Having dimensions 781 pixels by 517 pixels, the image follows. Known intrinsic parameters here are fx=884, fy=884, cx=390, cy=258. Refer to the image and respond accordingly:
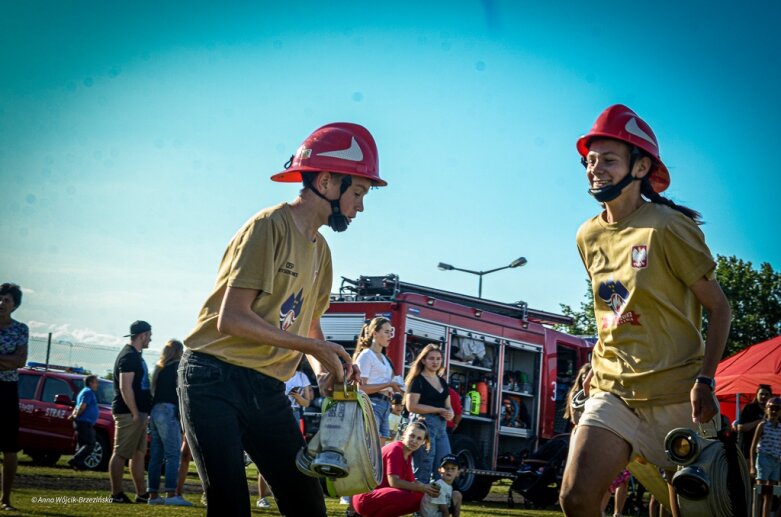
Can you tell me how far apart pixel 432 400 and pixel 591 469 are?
22.5 ft

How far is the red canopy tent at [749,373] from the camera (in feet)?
57.2

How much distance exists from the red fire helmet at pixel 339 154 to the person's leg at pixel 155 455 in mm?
7088

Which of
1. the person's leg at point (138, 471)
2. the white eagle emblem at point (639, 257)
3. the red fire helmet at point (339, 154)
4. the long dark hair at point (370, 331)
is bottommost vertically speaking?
the person's leg at point (138, 471)

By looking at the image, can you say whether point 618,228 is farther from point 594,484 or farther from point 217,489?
point 217,489

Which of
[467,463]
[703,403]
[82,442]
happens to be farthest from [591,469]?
[82,442]

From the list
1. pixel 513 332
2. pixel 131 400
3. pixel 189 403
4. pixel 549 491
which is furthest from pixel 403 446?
pixel 513 332

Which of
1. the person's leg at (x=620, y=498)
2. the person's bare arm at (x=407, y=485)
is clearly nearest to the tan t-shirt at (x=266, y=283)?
the person's bare arm at (x=407, y=485)

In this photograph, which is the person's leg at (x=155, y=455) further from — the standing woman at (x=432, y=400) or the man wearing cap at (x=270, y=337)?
the man wearing cap at (x=270, y=337)

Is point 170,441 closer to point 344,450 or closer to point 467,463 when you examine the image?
point 467,463

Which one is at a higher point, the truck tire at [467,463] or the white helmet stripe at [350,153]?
the white helmet stripe at [350,153]

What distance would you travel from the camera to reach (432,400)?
11.0 metres

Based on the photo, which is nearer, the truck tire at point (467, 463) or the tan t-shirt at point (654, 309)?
the tan t-shirt at point (654, 309)

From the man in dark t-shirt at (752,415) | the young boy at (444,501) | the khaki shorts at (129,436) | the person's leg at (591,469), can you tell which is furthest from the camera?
the man in dark t-shirt at (752,415)

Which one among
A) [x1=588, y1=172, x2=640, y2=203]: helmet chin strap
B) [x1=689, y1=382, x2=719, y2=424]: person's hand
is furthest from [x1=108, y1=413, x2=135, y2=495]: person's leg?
[x1=689, y1=382, x2=719, y2=424]: person's hand
